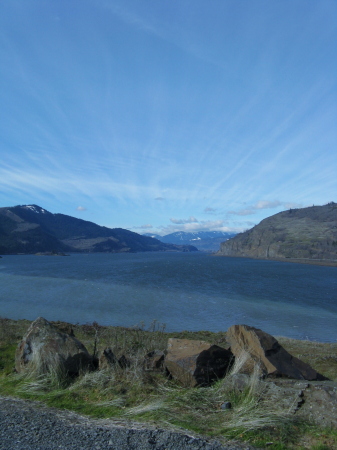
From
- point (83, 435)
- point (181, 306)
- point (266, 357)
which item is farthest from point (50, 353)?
point (181, 306)

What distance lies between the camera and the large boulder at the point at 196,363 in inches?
322

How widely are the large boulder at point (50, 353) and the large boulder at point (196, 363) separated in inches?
92.0

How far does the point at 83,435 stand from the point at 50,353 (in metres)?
3.51

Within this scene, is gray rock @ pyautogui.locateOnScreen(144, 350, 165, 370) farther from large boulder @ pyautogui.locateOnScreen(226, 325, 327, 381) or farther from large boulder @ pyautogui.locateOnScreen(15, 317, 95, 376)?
large boulder @ pyautogui.locateOnScreen(226, 325, 327, 381)

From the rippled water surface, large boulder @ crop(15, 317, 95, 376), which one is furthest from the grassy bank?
the rippled water surface

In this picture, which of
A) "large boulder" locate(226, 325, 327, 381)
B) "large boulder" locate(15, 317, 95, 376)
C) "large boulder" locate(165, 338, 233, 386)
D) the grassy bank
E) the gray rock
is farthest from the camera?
the gray rock

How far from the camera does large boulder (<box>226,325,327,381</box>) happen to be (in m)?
8.31

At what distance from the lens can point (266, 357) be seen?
8648mm

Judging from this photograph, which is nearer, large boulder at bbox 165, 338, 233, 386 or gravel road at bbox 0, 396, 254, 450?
gravel road at bbox 0, 396, 254, 450

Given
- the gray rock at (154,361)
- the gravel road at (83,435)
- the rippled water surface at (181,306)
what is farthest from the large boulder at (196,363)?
the rippled water surface at (181,306)

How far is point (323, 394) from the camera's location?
21.7 ft

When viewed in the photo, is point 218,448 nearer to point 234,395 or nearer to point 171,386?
point 234,395

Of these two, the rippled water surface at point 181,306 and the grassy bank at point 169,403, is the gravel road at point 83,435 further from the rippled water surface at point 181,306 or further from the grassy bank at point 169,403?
the rippled water surface at point 181,306

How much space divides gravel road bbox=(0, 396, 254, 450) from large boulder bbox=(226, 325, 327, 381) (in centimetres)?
304
